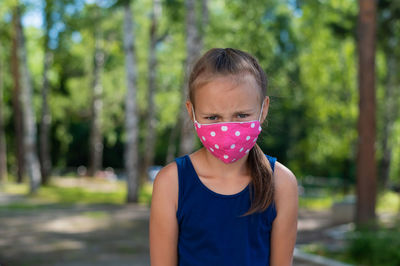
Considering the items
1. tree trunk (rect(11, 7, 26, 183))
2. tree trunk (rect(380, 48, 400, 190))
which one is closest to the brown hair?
tree trunk (rect(380, 48, 400, 190))

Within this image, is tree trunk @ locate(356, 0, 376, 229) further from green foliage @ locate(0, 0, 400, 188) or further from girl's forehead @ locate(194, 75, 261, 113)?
girl's forehead @ locate(194, 75, 261, 113)

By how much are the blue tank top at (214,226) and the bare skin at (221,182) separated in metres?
0.04

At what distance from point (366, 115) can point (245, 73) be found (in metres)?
10.1

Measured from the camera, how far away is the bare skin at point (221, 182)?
6.25 feet

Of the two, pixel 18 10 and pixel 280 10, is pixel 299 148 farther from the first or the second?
pixel 18 10

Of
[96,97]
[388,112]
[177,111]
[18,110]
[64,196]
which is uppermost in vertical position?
[96,97]

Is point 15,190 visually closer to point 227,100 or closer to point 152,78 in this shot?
point 152,78

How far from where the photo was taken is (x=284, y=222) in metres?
1.97

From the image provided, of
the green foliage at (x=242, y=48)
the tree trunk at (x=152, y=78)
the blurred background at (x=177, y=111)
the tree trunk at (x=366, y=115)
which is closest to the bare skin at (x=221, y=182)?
the blurred background at (x=177, y=111)

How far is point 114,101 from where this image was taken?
3306 centimetres

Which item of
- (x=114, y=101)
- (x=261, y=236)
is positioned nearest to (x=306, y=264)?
(x=261, y=236)

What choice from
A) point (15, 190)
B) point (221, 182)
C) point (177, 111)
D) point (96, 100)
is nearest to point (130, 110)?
point (15, 190)

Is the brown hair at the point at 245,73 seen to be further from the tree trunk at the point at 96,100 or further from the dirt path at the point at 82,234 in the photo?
the tree trunk at the point at 96,100

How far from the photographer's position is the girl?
6.24 feet
